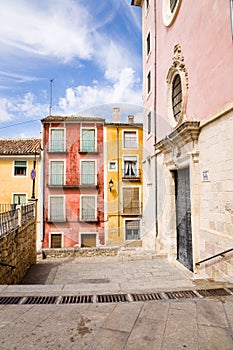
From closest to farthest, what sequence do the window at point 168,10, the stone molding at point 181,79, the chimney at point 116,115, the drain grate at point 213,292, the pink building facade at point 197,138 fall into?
the drain grate at point 213,292 < the pink building facade at point 197,138 < the stone molding at point 181,79 < the window at point 168,10 < the chimney at point 116,115

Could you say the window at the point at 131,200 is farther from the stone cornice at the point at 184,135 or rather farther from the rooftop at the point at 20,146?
the stone cornice at the point at 184,135

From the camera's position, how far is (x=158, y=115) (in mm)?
11297

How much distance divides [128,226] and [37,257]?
9.99 metres

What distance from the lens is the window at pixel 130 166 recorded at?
67.6 feet

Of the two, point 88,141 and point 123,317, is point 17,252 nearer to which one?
point 123,317

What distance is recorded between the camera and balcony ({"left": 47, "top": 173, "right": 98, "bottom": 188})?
19859 millimetres

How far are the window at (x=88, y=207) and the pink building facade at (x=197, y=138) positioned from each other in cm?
970

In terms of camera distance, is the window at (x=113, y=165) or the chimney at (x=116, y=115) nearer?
the window at (x=113, y=165)

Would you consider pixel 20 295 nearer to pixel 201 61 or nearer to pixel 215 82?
pixel 215 82

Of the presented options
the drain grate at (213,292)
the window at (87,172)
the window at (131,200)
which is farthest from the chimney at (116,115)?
the drain grate at (213,292)

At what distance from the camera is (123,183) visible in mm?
20328

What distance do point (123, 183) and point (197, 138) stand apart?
13829 millimetres

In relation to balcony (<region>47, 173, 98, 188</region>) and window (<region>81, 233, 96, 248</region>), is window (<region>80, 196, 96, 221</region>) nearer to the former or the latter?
balcony (<region>47, 173, 98, 188</region>)

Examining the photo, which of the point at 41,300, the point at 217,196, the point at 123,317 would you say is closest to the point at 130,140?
the point at 217,196
